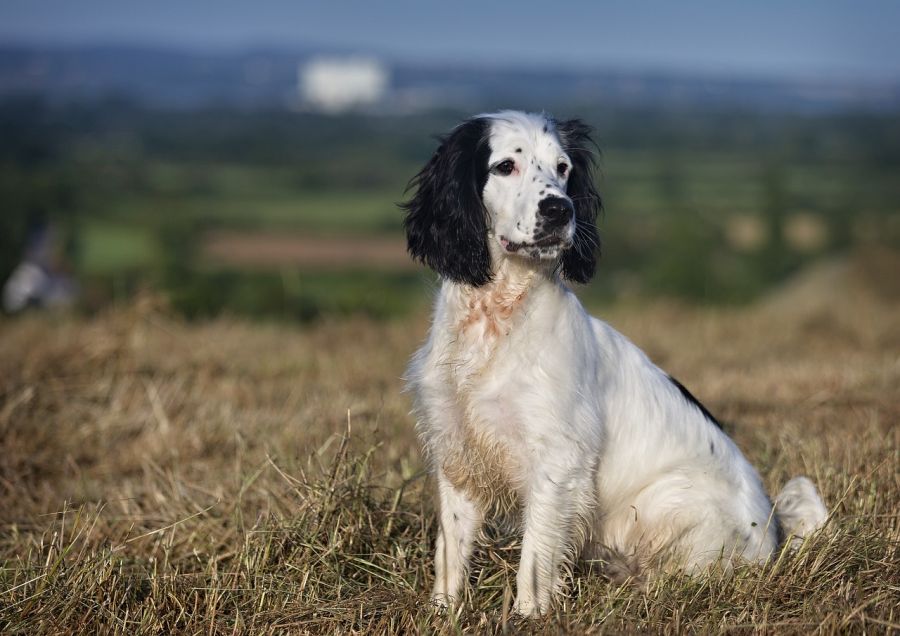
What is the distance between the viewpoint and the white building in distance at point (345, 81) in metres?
132

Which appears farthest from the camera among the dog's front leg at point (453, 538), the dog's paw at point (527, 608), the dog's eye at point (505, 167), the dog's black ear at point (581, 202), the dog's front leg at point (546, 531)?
the dog's black ear at point (581, 202)

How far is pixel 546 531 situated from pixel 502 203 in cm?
120

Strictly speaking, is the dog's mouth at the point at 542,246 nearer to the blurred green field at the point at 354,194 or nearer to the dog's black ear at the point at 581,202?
the dog's black ear at the point at 581,202

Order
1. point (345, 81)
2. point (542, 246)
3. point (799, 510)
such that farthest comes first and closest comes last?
1. point (345, 81)
2. point (799, 510)
3. point (542, 246)

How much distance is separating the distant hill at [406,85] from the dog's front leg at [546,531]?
94.9 meters

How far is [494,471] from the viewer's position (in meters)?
3.53

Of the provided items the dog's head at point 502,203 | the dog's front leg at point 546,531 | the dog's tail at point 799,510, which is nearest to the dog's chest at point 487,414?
the dog's front leg at point 546,531

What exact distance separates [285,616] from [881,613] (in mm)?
1887

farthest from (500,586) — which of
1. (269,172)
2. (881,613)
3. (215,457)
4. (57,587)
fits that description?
(269,172)

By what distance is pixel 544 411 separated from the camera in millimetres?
3352

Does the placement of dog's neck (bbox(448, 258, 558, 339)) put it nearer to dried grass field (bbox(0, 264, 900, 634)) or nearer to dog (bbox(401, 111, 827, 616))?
dog (bbox(401, 111, 827, 616))

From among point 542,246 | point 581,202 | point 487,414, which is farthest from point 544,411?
point 581,202

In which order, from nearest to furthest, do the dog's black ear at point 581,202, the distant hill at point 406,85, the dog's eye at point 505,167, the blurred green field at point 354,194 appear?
the dog's eye at point 505,167 → the dog's black ear at point 581,202 → the blurred green field at point 354,194 → the distant hill at point 406,85

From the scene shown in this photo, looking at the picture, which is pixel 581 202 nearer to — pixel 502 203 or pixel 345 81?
pixel 502 203
